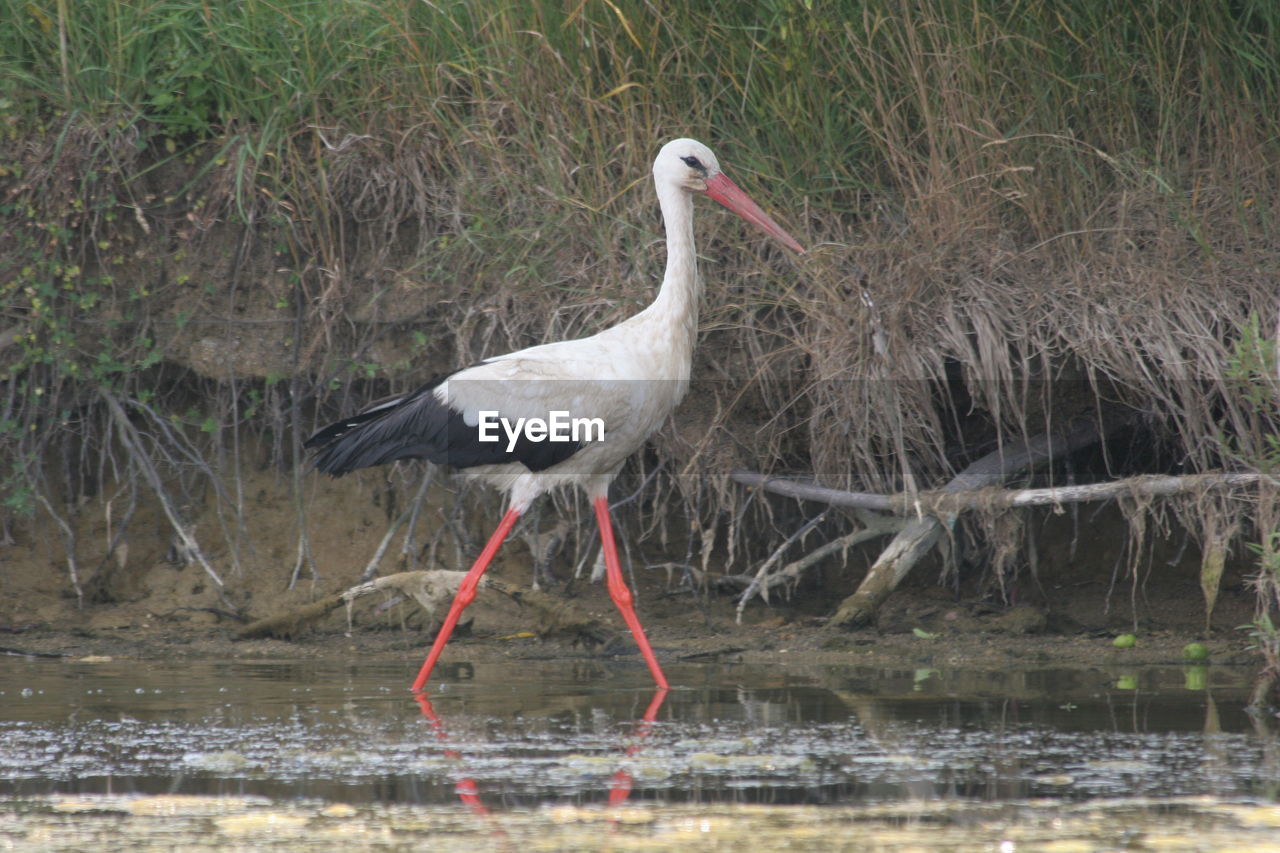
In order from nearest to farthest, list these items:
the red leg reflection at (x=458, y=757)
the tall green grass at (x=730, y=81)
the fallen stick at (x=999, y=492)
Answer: the red leg reflection at (x=458, y=757) < the fallen stick at (x=999, y=492) < the tall green grass at (x=730, y=81)

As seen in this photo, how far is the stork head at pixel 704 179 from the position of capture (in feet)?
18.7

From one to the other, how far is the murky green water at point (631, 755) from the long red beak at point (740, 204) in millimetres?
1555

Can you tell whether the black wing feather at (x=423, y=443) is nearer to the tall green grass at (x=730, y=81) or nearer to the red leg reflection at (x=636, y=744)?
the red leg reflection at (x=636, y=744)

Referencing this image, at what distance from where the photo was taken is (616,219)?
627cm

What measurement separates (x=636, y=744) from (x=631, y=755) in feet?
0.49

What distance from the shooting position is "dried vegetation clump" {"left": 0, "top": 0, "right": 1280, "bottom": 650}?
19.4ft

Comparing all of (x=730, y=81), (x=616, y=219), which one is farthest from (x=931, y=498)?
(x=730, y=81)

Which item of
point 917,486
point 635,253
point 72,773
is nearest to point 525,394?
point 635,253

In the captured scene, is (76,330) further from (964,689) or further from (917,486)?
(964,689)

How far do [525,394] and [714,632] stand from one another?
4.35ft

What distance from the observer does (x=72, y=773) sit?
3756 millimetres

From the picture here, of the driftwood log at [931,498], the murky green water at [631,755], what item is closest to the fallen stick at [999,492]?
the driftwood log at [931,498]

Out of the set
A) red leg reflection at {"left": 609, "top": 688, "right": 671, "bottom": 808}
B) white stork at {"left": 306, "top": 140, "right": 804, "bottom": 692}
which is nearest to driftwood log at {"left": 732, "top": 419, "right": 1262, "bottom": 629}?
white stork at {"left": 306, "top": 140, "right": 804, "bottom": 692}

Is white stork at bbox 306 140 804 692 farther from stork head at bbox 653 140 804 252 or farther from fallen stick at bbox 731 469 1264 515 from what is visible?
fallen stick at bbox 731 469 1264 515
